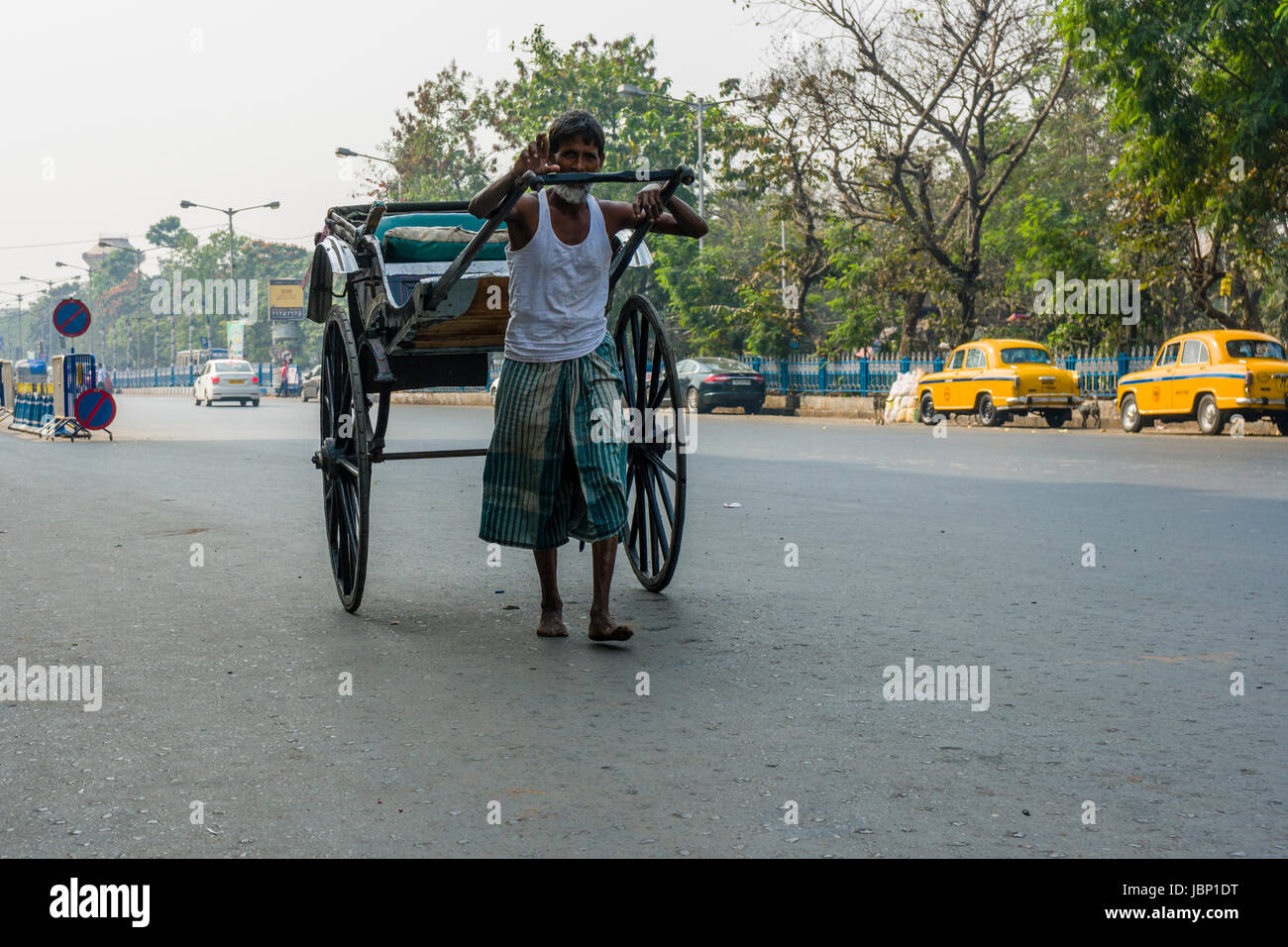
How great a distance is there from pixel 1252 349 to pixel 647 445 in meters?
17.8

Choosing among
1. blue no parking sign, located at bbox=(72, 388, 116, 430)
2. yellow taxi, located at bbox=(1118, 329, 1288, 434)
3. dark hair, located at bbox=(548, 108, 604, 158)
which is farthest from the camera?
blue no parking sign, located at bbox=(72, 388, 116, 430)

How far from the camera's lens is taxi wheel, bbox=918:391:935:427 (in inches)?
1107

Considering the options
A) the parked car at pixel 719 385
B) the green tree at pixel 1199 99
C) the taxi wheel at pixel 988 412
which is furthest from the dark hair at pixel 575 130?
the parked car at pixel 719 385

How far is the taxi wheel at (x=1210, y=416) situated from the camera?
21777 mm

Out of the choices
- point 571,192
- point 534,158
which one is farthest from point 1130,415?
point 534,158

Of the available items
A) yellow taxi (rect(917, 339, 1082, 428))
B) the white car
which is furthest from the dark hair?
the white car

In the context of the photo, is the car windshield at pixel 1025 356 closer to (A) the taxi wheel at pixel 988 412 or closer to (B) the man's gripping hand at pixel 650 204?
(A) the taxi wheel at pixel 988 412

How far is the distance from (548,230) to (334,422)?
7.00ft

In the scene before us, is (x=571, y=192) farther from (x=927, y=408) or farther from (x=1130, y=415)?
(x=927, y=408)

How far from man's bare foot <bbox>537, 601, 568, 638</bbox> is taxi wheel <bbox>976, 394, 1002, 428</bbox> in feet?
69.7

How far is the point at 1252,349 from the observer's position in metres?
21.7

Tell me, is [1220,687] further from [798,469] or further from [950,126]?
[950,126]

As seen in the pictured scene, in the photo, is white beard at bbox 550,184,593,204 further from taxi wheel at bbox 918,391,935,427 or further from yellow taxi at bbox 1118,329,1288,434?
taxi wheel at bbox 918,391,935,427

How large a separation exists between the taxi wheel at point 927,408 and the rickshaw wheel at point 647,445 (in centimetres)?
2176
